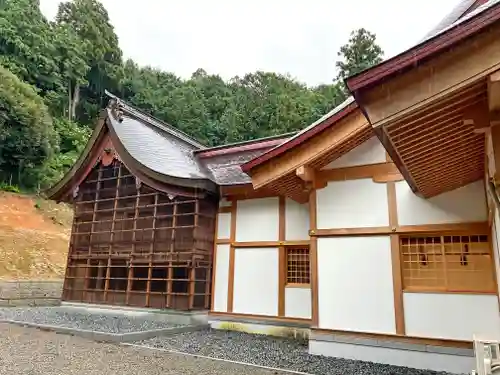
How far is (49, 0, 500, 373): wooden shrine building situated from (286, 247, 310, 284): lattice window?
3 centimetres

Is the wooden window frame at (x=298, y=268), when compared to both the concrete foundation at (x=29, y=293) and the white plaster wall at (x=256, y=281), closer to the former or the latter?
the white plaster wall at (x=256, y=281)

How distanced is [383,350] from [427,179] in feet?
8.21

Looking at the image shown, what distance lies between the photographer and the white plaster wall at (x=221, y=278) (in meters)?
7.98

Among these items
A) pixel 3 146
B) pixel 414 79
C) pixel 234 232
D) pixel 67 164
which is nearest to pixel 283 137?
pixel 234 232

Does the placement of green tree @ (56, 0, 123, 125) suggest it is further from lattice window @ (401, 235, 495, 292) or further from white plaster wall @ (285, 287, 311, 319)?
lattice window @ (401, 235, 495, 292)

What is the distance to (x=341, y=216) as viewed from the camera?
584 centimetres

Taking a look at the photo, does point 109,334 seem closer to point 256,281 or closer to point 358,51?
point 256,281

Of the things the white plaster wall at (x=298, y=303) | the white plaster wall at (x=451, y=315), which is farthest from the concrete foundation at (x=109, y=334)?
the white plaster wall at (x=451, y=315)

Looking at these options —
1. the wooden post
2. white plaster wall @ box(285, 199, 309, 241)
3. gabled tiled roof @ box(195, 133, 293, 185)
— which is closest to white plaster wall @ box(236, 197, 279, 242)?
white plaster wall @ box(285, 199, 309, 241)

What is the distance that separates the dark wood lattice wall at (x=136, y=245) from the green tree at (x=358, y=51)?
20.8 metres

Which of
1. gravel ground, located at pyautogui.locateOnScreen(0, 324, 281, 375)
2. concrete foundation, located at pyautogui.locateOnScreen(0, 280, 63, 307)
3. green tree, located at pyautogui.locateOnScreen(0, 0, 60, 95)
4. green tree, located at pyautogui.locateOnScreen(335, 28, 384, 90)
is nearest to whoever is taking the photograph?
gravel ground, located at pyautogui.locateOnScreen(0, 324, 281, 375)

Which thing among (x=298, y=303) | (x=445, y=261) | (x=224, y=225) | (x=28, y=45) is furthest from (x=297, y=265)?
(x=28, y=45)

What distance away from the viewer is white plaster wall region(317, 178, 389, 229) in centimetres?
563

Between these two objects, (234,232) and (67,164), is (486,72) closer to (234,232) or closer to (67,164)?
(234,232)
